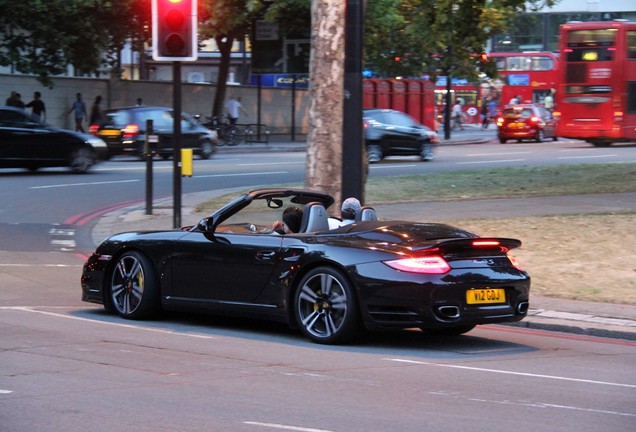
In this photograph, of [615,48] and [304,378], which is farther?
[615,48]

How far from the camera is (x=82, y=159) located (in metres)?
27.1

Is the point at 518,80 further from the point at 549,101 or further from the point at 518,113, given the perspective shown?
the point at 518,113

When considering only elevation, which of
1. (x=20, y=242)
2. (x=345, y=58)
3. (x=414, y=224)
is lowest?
(x=20, y=242)

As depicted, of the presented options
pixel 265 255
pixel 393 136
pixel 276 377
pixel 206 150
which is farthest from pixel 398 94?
pixel 276 377

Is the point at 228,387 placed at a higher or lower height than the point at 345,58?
lower

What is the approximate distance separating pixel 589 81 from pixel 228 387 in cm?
3403

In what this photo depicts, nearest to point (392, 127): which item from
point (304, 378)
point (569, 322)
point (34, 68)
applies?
point (34, 68)

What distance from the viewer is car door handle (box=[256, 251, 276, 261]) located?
938 centimetres

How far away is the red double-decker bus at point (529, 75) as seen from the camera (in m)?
64.2

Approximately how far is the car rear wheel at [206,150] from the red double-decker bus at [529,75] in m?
33.2

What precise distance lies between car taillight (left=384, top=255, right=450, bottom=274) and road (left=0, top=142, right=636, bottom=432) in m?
0.70

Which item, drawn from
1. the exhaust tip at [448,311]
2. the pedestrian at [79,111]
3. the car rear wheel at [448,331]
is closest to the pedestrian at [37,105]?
the pedestrian at [79,111]

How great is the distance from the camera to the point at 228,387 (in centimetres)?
727

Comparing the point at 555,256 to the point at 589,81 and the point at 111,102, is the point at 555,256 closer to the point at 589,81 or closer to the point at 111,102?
the point at 589,81
